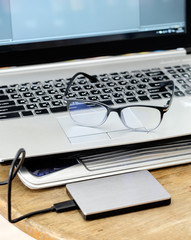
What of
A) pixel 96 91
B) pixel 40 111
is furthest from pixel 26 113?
pixel 96 91

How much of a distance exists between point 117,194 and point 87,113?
169 mm

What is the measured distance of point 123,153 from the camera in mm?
664

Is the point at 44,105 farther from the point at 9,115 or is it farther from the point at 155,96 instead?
the point at 155,96

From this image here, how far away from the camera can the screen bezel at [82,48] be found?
0.84 meters

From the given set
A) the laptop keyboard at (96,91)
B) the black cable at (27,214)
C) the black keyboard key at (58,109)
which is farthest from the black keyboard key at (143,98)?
the black cable at (27,214)

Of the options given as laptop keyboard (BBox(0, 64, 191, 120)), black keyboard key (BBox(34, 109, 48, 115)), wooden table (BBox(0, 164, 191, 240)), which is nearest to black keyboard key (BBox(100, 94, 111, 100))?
laptop keyboard (BBox(0, 64, 191, 120))

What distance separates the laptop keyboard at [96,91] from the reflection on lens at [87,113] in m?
0.03

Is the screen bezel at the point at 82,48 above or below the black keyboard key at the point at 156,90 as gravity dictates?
above

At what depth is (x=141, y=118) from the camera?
0.71 meters

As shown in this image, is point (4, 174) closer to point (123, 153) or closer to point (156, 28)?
point (123, 153)

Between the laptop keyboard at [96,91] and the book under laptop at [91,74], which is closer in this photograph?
the book under laptop at [91,74]

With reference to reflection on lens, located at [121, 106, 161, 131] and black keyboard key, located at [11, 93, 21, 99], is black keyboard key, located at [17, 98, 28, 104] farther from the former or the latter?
reflection on lens, located at [121, 106, 161, 131]

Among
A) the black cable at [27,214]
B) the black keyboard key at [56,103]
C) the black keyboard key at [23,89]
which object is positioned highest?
the black keyboard key at [23,89]

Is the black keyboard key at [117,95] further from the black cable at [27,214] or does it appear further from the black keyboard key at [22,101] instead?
the black cable at [27,214]
